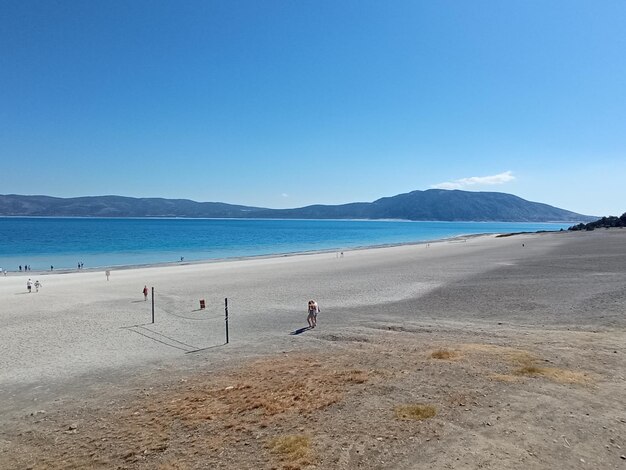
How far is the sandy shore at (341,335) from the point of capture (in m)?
6.72

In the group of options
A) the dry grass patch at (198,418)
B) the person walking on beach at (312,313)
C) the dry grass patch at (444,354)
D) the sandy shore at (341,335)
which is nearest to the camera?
the dry grass patch at (198,418)

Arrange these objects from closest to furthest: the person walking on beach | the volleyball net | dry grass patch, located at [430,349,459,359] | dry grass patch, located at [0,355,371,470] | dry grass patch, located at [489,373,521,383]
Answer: dry grass patch, located at [0,355,371,470], dry grass patch, located at [489,373,521,383], dry grass patch, located at [430,349,459,359], the volleyball net, the person walking on beach

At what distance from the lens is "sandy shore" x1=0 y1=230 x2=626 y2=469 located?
6719 mm

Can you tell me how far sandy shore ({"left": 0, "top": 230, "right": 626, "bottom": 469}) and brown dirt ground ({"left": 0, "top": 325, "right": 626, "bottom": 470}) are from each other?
59 millimetres

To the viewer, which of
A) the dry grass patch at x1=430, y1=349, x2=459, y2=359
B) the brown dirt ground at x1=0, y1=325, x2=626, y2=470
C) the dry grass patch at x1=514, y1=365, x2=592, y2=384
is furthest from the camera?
the dry grass patch at x1=430, y1=349, x2=459, y2=359

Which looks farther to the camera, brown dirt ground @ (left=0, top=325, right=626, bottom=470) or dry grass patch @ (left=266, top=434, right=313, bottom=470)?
brown dirt ground @ (left=0, top=325, right=626, bottom=470)

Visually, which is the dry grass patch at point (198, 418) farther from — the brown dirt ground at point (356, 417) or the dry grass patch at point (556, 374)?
the dry grass patch at point (556, 374)

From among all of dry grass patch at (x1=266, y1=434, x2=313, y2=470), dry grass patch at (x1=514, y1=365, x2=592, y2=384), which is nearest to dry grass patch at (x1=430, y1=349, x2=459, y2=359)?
dry grass patch at (x1=514, y1=365, x2=592, y2=384)

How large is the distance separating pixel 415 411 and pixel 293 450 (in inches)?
92.4

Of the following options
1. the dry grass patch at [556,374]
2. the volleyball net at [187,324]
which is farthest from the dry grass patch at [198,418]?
the volleyball net at [187,324]

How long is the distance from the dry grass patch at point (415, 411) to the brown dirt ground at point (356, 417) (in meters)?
0.07

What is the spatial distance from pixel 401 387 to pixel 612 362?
5090 millimetres

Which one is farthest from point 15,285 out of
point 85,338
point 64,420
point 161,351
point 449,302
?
point 449,302

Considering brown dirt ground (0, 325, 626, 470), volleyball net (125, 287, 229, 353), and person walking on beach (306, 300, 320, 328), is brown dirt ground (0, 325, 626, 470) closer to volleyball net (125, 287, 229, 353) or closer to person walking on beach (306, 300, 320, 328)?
volleyball net (125, 287, 229, 353)
